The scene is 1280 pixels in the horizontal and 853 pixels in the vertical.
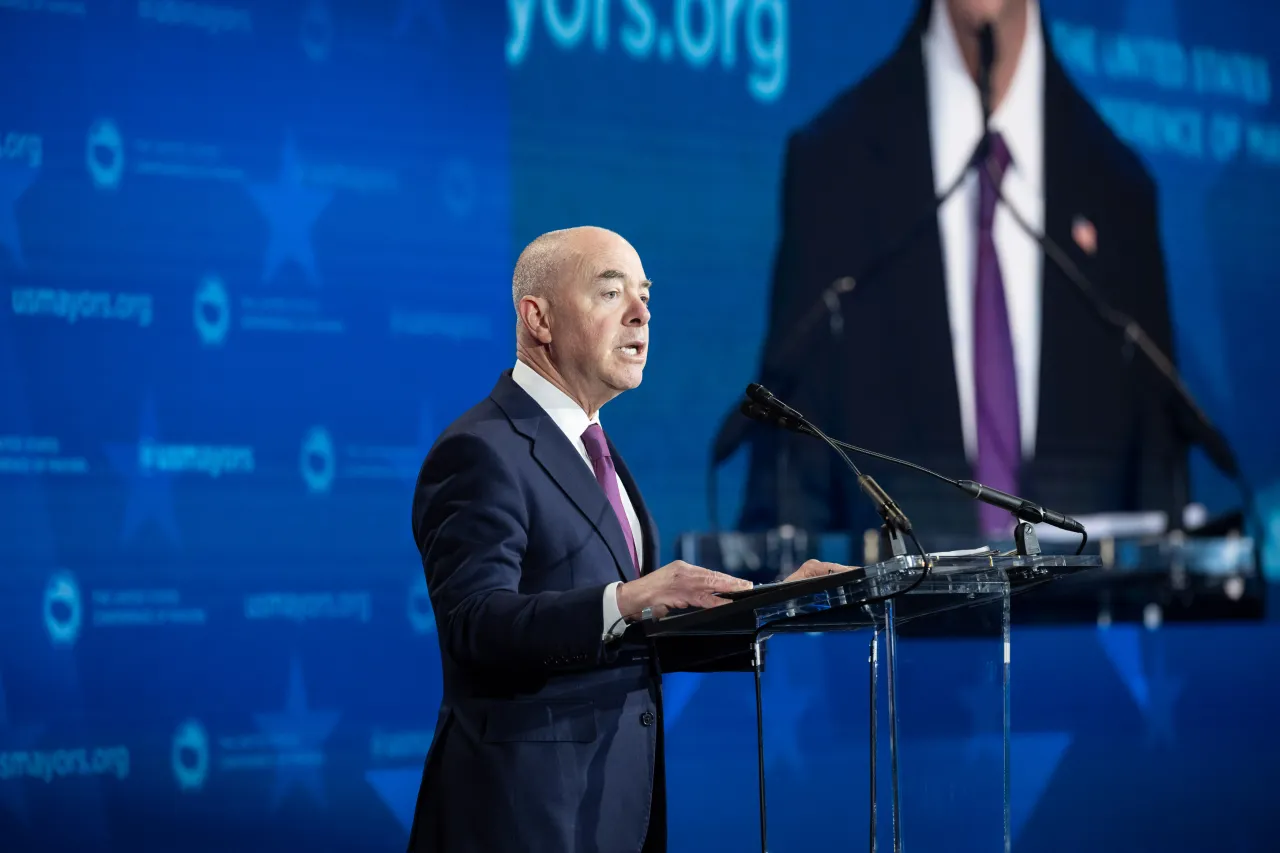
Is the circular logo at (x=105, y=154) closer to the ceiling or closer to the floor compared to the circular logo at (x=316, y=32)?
closer to the floor

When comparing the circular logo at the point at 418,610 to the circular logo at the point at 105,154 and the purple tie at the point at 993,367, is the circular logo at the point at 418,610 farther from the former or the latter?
the purple tie at the point at 993,367

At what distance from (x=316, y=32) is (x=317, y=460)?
1.31 m

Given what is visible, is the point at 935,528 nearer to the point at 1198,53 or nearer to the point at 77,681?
the point at 1198,53

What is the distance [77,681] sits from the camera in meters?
3.84

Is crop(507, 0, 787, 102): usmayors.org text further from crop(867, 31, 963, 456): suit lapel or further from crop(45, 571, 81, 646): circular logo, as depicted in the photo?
crop(45, 571, 81, 646): circular logo

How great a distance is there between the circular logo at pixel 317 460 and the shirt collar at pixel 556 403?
5.85 ft

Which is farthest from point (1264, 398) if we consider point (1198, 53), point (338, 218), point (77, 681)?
point (77, 681)

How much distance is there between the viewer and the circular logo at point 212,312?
13.3 ft

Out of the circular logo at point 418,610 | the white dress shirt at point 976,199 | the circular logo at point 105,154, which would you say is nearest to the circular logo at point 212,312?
the circular logo at point 105,154

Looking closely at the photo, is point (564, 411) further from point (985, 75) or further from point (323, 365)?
point (985, 75)

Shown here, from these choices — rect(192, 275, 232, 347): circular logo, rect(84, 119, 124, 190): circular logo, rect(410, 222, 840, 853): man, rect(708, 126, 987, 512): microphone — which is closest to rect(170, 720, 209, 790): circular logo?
rect(192, 275, 232, 347): circular logo

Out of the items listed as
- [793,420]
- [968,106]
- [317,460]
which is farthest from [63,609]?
[968,106]

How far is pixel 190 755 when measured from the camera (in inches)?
155

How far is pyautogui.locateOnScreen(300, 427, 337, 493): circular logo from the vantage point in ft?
13.7
